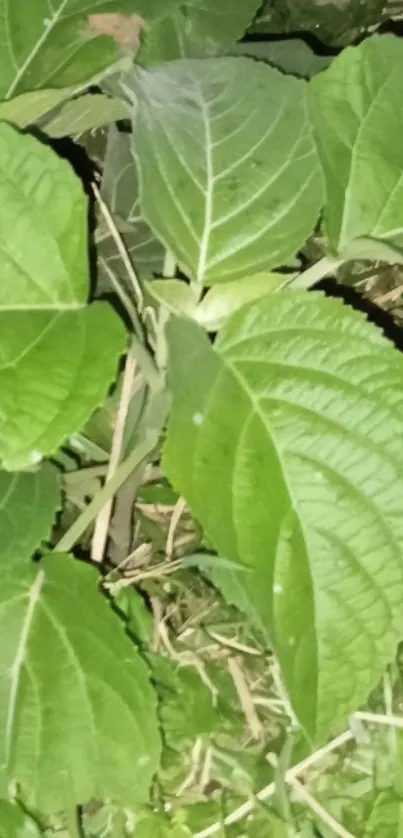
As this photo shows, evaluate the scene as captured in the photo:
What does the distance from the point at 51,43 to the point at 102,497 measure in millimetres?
282

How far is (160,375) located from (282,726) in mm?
258

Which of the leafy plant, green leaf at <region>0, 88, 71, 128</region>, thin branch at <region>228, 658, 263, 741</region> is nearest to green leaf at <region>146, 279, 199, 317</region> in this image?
the leafy plant

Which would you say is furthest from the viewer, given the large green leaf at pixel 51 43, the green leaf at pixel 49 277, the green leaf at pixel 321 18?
the green leaf at pixel 321 18

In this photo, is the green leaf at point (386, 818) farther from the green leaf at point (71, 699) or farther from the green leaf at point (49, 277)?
the green leaf at point (49, 277)

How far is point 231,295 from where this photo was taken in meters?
0.57

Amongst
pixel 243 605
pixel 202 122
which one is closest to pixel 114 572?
pixel 243 605

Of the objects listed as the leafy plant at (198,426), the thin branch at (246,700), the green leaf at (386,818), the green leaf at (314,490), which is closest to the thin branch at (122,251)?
the leafy plant at (198,426)

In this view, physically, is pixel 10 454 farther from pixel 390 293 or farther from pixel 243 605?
pixel 390 293

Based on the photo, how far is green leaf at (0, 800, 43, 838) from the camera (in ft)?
2.05

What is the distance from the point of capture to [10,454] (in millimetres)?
488

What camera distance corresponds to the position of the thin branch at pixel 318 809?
0.66 meters

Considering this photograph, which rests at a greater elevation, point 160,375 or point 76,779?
point 160,375

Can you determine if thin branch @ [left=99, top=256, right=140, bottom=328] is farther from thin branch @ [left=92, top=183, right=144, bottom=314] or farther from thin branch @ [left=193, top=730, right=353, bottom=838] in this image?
thin branch @ [left=193, top=730, right=353, bottom=838]

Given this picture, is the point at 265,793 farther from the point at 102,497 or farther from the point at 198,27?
the point at 198,27
